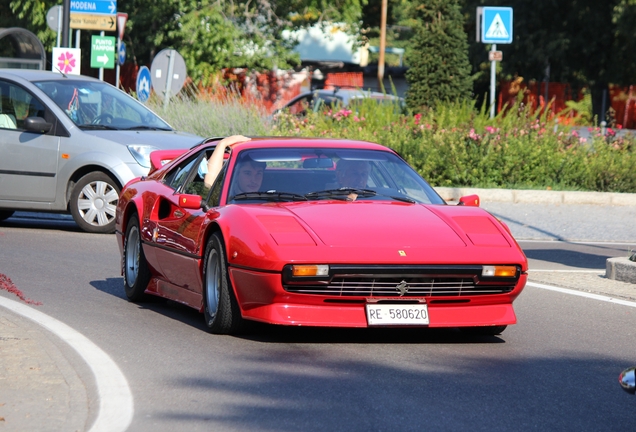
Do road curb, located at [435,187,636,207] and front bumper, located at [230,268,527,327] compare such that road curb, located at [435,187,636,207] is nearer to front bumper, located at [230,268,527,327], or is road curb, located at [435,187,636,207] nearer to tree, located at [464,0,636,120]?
front bumper, located at [230,268,527,327]

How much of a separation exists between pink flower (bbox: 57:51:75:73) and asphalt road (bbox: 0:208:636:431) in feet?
46.2

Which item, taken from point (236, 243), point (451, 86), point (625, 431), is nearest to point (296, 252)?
point (236, 243)

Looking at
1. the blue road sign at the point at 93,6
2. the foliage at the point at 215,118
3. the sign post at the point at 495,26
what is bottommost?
the foliage at the point at 215,118

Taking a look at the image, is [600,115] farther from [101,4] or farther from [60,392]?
[60,392]

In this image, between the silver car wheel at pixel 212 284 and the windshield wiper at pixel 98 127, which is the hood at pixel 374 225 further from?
the windshield wiper at pixel 98 127

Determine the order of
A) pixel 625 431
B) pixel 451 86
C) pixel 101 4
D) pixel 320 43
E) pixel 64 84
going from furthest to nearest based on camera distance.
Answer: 1. pixel 320 43
2. pixel 451 86
3. pixel 101 4
4. pixel 64 84
5. pixel 625 431

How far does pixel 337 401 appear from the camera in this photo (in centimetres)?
605

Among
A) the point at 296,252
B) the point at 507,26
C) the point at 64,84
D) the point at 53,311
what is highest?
the point at 507,26

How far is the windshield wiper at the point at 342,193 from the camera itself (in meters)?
8.28

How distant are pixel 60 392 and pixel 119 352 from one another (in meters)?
1.26

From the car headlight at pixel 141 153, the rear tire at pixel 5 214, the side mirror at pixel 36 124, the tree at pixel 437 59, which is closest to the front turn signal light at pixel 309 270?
the car headlight at pixel 141 153

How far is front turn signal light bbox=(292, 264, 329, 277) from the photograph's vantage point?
722cm

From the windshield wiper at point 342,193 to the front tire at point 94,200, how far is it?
6.62 m

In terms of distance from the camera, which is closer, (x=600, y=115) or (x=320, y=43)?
(x=600, y=115)
